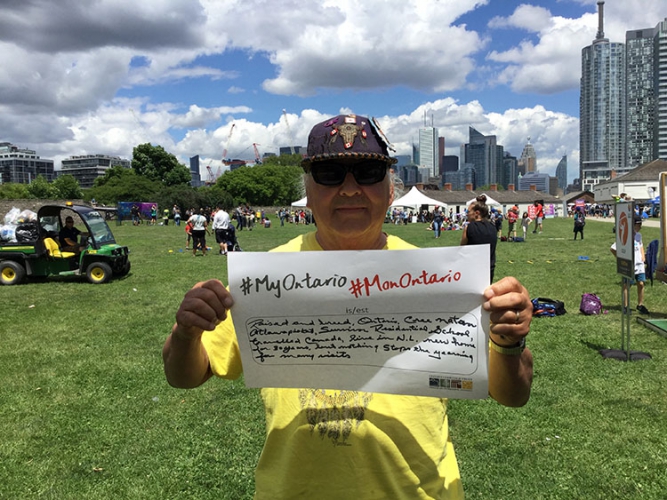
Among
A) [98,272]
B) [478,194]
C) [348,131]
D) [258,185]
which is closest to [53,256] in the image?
[98,272]

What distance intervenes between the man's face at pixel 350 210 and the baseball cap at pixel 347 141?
3.6 inches

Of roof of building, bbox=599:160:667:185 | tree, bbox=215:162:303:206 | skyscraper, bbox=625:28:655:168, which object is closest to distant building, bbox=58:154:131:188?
tree, bbox=215:162:303:206

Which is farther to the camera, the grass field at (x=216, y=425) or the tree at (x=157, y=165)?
the tree at (x=157, y=165)

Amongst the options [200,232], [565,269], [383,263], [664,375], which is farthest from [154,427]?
[200,232]

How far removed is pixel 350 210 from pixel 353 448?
84 cm

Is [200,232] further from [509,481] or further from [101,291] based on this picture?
[509,481]

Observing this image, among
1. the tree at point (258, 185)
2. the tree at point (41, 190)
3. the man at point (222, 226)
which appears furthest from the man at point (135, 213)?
the tree at point (41, 190)

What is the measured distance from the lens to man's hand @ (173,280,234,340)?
1.44 meters

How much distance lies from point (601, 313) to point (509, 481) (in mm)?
6607

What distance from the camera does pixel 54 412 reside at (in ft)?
16.0

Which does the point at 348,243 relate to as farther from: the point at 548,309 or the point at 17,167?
the point at 17,167

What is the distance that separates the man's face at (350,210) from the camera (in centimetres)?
167

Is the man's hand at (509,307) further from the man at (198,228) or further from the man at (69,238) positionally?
the man at (198,228)

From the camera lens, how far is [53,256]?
1270 cm
